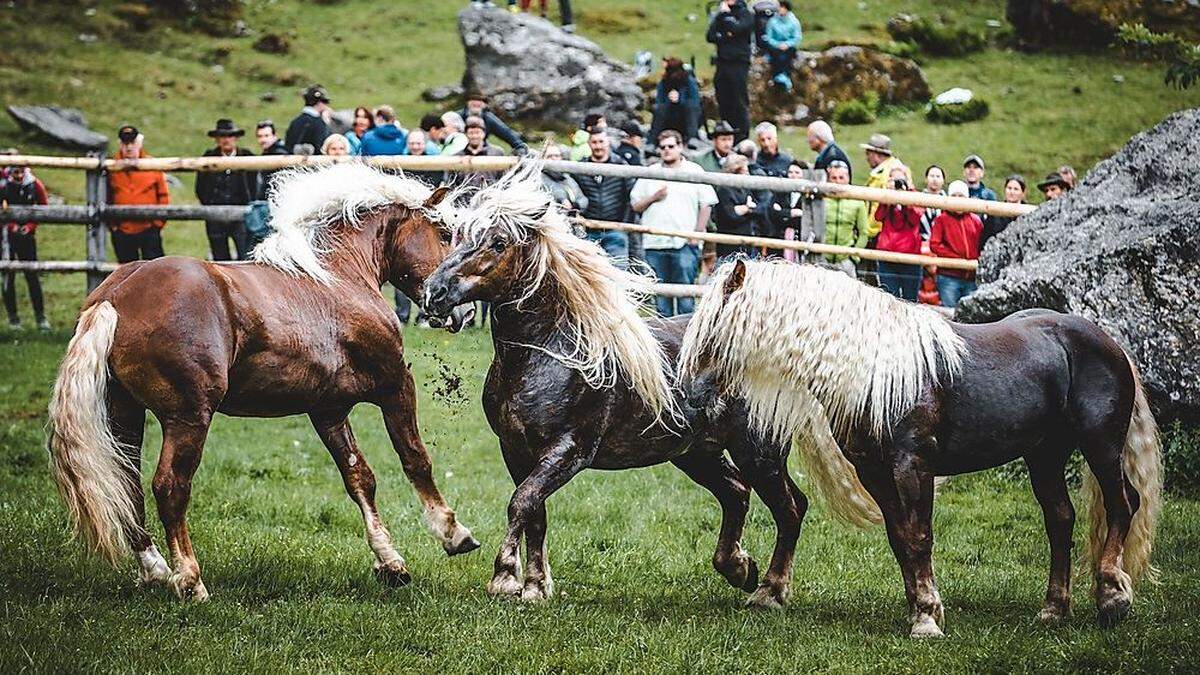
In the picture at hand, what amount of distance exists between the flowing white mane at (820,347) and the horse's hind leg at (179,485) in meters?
2.62

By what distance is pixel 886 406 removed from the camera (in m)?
6.38

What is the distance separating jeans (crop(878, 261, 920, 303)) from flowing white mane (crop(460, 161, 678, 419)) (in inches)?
208

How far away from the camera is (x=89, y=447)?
6.46m

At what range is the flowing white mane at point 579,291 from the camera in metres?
6.93

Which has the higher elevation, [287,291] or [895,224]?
[287,291]

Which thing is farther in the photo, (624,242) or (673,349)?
(624,242)

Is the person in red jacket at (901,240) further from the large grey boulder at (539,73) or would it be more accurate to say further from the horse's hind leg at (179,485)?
the large grey boulder at (539,73)

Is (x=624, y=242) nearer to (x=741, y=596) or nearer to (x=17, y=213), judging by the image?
(x=741, y=596)

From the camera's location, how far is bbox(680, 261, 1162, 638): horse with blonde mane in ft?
21.1

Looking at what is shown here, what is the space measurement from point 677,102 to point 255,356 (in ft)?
38.4

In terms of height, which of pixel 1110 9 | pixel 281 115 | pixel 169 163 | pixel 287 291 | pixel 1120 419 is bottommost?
pixel 281 115

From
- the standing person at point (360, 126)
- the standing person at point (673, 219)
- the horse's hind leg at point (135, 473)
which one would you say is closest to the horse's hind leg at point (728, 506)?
the horse's hind leg at point (135, 473)

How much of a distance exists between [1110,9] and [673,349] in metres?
23.3

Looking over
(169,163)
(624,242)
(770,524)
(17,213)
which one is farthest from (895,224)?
(17,213)
